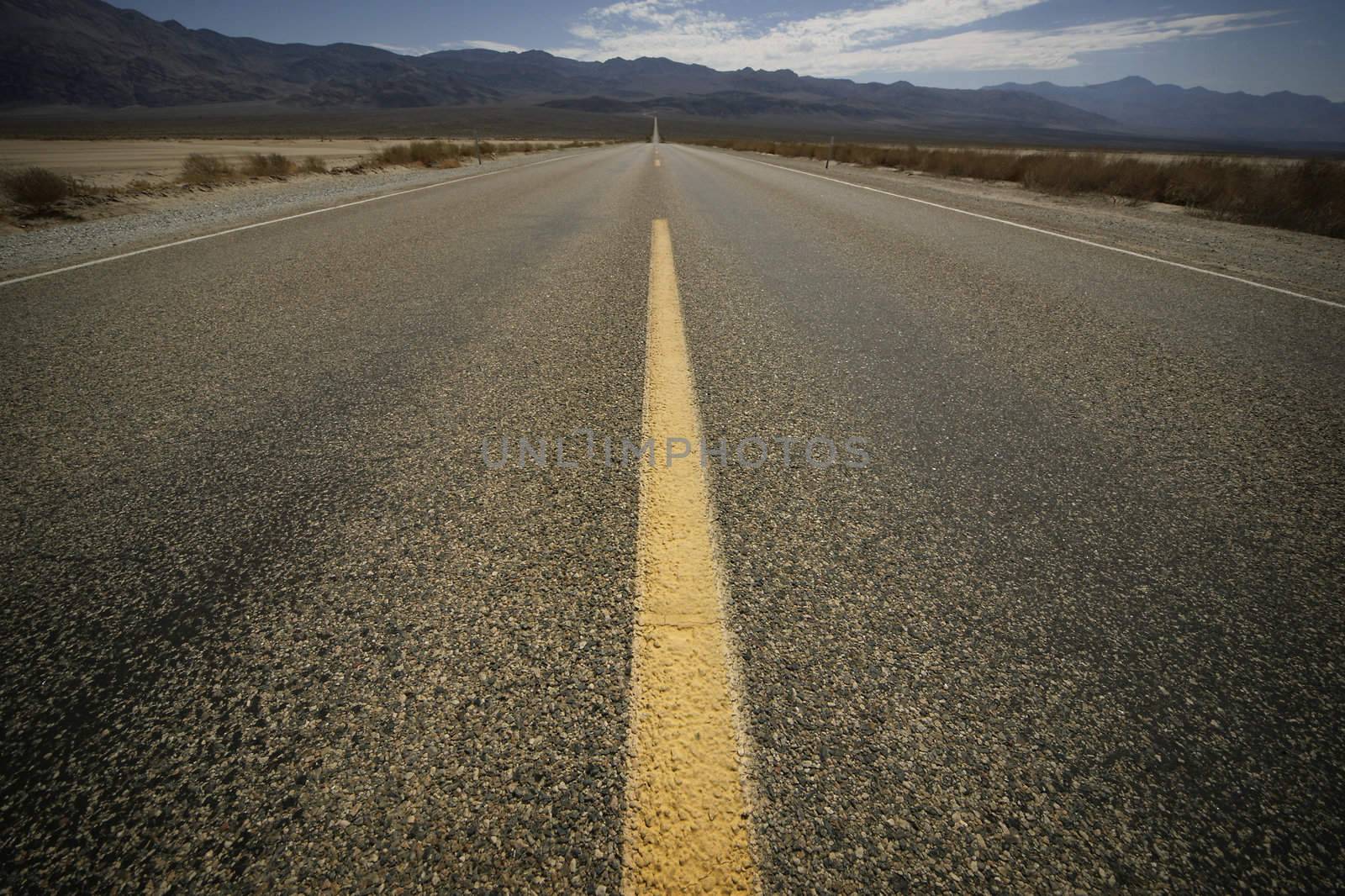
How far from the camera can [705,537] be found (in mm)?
1373

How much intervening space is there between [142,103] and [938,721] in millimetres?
275817

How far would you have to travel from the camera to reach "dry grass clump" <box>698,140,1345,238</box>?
8320 mm

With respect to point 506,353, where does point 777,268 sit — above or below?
above

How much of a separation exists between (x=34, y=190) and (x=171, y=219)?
2.29 metres

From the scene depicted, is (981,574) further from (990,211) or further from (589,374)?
(990,211)

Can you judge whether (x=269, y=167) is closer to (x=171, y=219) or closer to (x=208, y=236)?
(x=171, y=219)

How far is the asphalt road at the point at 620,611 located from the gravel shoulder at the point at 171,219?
9.85 feet

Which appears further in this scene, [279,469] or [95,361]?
[95,361]

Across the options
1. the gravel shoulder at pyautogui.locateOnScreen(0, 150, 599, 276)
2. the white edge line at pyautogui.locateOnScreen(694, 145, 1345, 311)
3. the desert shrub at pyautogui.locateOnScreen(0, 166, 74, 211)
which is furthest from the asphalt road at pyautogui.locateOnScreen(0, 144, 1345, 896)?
the desert shrub at pyautogui.locateOnScreen(0, 166, 74, 211)

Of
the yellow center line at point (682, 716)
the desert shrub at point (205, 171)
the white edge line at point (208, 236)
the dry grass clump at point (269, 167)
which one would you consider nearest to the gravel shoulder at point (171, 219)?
the white edge line at point (208, 236)

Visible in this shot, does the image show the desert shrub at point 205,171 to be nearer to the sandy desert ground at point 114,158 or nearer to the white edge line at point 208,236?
the sandy desert ground at point 114,158

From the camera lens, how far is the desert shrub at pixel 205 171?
1146cm

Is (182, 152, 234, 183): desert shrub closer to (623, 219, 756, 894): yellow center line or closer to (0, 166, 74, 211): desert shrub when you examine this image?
(0, 166, 74, 211): desert shrub

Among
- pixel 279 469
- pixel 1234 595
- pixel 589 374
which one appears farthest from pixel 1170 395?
pixel 279 469
